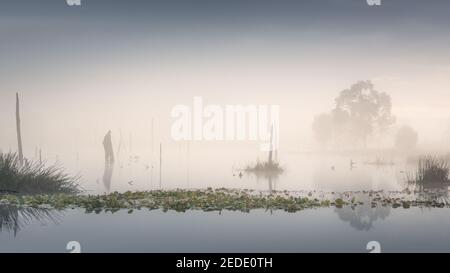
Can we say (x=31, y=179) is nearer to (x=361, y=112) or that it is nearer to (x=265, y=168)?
(x=265, y=168)

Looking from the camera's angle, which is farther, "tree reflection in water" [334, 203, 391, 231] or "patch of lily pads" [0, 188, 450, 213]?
"patch of lily pads" [0, 188, 450, 213]

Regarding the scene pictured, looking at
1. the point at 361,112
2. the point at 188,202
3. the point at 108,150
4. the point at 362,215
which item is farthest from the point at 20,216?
the point at 361,112

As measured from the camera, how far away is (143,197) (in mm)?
Answer: 20344

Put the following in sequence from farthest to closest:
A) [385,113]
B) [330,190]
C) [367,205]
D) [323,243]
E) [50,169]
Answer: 1. [385,113]
2. [330,190]
3. [50,169]
4. [367,205]
5. [323,243]

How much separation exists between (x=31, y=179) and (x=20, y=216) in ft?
22.0

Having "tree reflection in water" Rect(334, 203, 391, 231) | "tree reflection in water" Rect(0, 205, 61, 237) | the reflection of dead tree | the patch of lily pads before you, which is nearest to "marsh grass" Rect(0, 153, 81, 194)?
the patch of lily pads

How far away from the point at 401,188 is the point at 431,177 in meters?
2.90

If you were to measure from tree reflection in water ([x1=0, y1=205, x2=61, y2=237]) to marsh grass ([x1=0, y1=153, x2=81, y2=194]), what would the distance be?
4.01m

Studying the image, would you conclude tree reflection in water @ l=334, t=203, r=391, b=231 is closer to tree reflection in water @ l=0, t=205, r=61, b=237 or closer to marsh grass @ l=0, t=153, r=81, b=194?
tree reflection in water @ l=0, t=205, r=61, b=237

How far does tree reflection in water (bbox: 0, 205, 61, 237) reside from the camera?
585 inches

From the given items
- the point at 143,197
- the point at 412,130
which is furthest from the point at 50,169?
the point at 412,130
